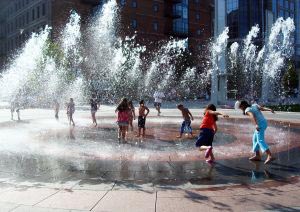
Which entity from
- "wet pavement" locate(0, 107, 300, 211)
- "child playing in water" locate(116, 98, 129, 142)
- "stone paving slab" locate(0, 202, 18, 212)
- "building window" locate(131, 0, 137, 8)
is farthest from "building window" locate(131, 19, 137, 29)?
"stone paving slab" locate(0, 202, 18, 212)

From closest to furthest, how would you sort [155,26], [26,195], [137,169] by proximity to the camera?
[26,195], [137,169], [155,26]

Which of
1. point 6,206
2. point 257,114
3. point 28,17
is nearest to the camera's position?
point 6,206

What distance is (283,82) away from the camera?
65.9 meters

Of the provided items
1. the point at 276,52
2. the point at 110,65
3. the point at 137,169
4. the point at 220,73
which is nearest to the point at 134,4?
the point at 110,65

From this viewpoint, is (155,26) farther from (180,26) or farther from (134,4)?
(180,26)

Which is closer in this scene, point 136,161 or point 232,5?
point 136,161

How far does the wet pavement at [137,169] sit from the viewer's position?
23.3 feet

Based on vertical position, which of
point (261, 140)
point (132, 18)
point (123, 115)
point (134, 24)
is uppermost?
point (132, 18)

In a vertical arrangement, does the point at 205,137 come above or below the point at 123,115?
below

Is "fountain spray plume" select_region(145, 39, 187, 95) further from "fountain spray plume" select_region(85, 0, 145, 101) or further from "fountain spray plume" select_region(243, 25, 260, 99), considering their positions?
"fountain spray plume" select_region(243, 25, 260, 99)

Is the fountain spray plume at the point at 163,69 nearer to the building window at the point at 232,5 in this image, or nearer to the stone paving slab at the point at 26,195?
the building window at the point at 232,5

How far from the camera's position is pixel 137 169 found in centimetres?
915

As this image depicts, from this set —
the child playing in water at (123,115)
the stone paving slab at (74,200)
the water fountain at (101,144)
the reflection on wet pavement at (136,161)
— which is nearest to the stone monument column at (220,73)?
the water fountain at (101,144)

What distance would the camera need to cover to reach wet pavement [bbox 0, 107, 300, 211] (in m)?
7.11
